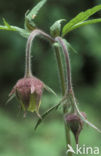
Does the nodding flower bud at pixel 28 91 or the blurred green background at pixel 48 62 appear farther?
the blurred green background at pixel 48 62

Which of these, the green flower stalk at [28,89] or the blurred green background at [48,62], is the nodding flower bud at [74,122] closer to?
the green flower stalk at [28,89]

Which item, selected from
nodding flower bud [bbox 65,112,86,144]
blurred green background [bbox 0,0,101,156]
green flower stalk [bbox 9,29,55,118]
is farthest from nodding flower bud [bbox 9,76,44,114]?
blurred green background [bbox 0,0,101,156]

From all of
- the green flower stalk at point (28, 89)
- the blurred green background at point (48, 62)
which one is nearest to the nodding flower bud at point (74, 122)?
the green flower stalk at point (28, 89)

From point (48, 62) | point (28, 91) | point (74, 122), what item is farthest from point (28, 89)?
point (48, 62)

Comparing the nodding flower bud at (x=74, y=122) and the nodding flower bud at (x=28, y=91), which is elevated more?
the nodding flower bud at (x=28, y=91)

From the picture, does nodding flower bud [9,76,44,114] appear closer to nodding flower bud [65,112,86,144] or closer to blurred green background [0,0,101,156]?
nodding flower bud [65,112,86,144]

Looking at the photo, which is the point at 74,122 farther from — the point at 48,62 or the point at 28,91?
the point at 48,62

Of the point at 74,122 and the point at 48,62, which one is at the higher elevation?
the point at 48,62

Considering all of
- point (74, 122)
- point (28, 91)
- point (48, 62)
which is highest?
point (48, 62)
